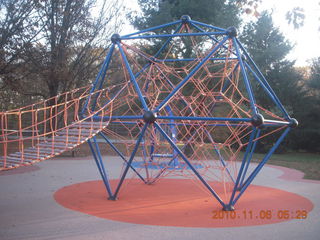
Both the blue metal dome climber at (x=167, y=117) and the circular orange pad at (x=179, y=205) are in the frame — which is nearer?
the blue metal dome climber at (x=167, y=117)

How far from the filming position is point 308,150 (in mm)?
28047

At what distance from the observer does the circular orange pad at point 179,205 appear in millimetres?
6516

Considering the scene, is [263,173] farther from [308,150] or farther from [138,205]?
[308,150]

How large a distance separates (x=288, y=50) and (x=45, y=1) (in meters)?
22.4

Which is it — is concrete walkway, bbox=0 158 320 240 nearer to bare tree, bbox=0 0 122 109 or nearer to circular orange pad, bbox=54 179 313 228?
circular orange pad, bbox=54 179 313 228

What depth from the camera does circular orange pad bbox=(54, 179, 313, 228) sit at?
652cm

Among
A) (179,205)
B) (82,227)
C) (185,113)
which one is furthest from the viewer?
(185,113)

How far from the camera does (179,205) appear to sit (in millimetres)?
7758
